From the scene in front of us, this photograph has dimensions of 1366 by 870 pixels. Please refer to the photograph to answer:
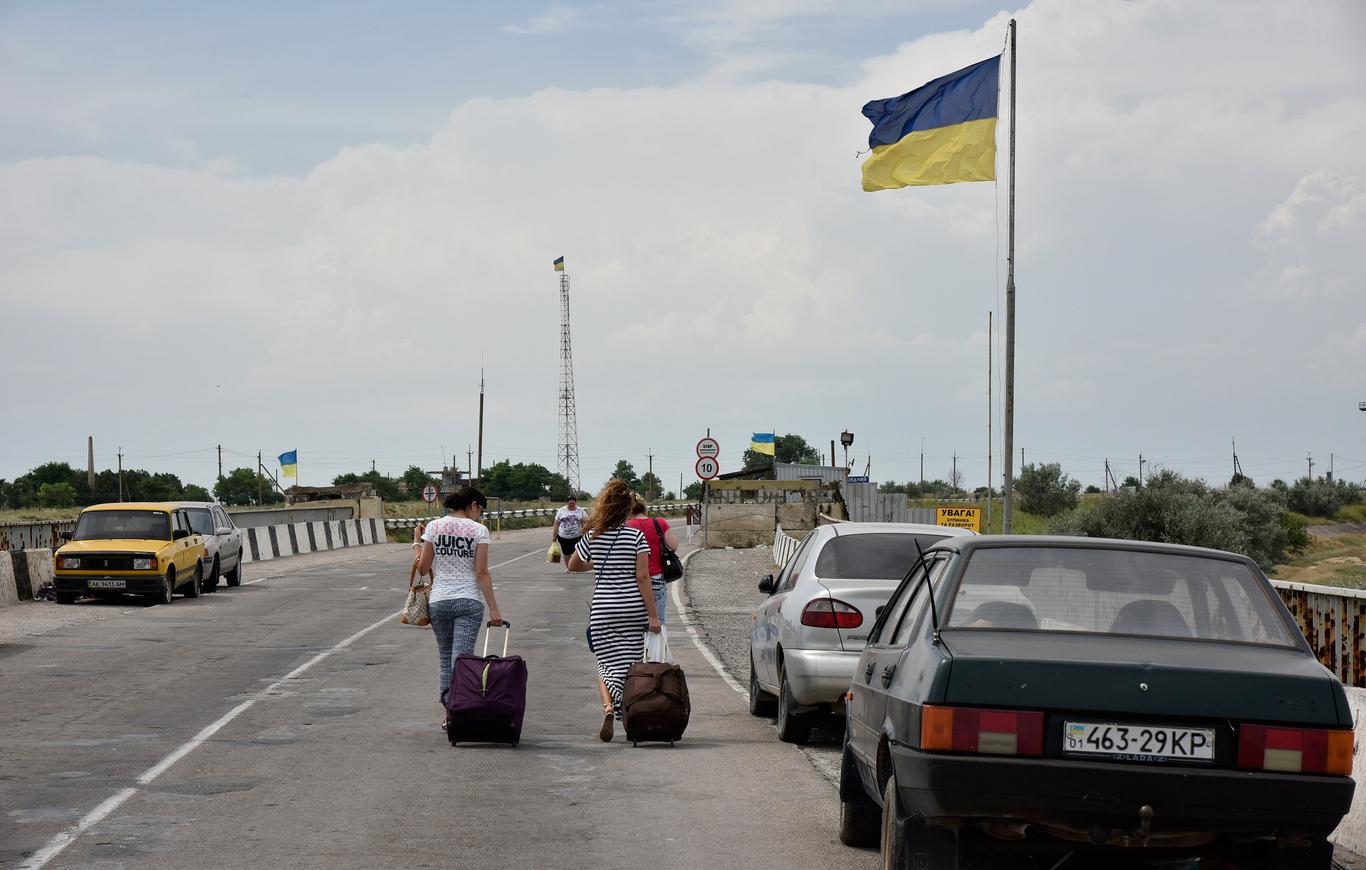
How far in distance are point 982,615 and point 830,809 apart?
287 cm

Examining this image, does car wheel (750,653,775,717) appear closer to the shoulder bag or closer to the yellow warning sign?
the shoulder bag

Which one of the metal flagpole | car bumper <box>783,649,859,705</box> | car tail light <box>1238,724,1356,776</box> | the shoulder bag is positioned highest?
the metal flagpole

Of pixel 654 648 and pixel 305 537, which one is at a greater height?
pixel 654 648

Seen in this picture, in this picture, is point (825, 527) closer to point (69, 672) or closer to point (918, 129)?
point (69, 672)

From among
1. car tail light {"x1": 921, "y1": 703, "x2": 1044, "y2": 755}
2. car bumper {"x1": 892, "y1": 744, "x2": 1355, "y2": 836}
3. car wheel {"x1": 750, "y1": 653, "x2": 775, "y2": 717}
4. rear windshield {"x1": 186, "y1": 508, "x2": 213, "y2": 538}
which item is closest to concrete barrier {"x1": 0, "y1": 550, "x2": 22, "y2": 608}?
rear windshield {"x1": 186, "y1": 508, "x2": 213, "y2": 538}

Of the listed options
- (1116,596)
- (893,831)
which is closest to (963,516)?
(1116,596)

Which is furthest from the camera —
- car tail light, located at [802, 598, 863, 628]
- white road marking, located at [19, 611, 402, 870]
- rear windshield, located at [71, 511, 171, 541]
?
rear windshield, located at [71, 511, 171, 541]

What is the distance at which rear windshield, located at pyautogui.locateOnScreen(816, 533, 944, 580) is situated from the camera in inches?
428

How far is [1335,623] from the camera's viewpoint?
982 cm

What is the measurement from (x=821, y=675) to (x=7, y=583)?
64.3ft

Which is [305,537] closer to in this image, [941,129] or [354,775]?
[941,129]

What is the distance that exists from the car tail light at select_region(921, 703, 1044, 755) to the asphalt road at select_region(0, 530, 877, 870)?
2.02 m

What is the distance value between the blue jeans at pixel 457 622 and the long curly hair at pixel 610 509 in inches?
38.7

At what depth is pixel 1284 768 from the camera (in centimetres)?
505
